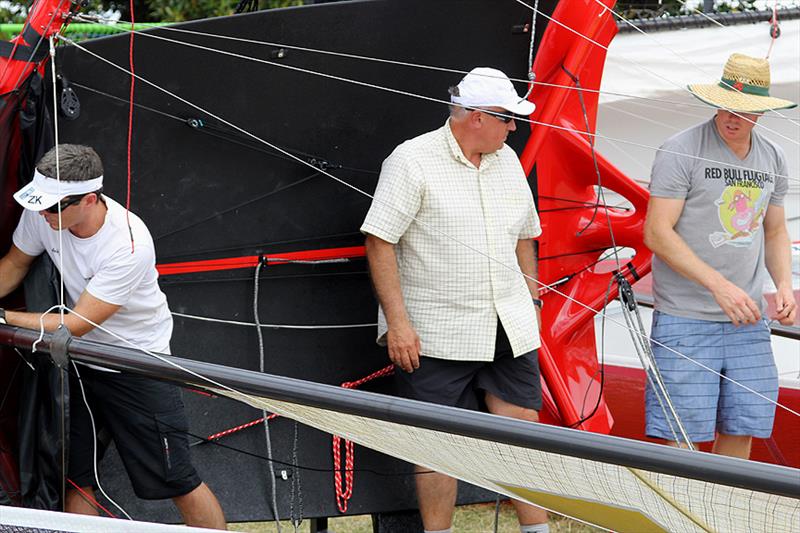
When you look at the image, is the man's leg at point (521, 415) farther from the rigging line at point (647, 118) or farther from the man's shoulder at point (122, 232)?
the rigging line at point (647, 118)

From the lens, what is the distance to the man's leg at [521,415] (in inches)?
163

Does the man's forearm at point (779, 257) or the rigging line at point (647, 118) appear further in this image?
the rigging line at point (647, 118)

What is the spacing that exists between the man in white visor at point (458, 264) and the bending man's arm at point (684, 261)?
42 cm

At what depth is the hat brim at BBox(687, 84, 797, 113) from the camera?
411cm

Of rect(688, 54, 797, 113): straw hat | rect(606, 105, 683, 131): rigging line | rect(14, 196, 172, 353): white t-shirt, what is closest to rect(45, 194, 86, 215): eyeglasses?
rect(14, 196, 172, 353): white t-shirt

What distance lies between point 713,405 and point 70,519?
234 cm

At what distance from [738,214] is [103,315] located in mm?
2057

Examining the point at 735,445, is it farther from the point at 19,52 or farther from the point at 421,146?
the point at 19,52

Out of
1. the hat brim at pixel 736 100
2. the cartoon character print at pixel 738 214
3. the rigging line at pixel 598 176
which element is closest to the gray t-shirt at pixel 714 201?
the cartoon character print at pixel 738 214

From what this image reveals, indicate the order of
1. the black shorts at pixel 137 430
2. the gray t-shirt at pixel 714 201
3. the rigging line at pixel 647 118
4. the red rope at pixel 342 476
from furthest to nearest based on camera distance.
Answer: the rigging line at pixel 647 118 < the red rope at pixel 342 476 < the gray t-shirt at pixel 714 201 < the black shorts at pixel 137 430

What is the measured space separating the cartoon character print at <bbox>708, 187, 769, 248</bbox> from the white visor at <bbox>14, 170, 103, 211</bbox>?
79.4 inches

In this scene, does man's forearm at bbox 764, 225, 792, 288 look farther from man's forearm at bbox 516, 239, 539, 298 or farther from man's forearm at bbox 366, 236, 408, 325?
man's forearm at bbox 366, 236, 408, 325

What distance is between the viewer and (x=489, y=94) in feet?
12.9

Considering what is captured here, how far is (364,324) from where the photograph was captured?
181 inches
